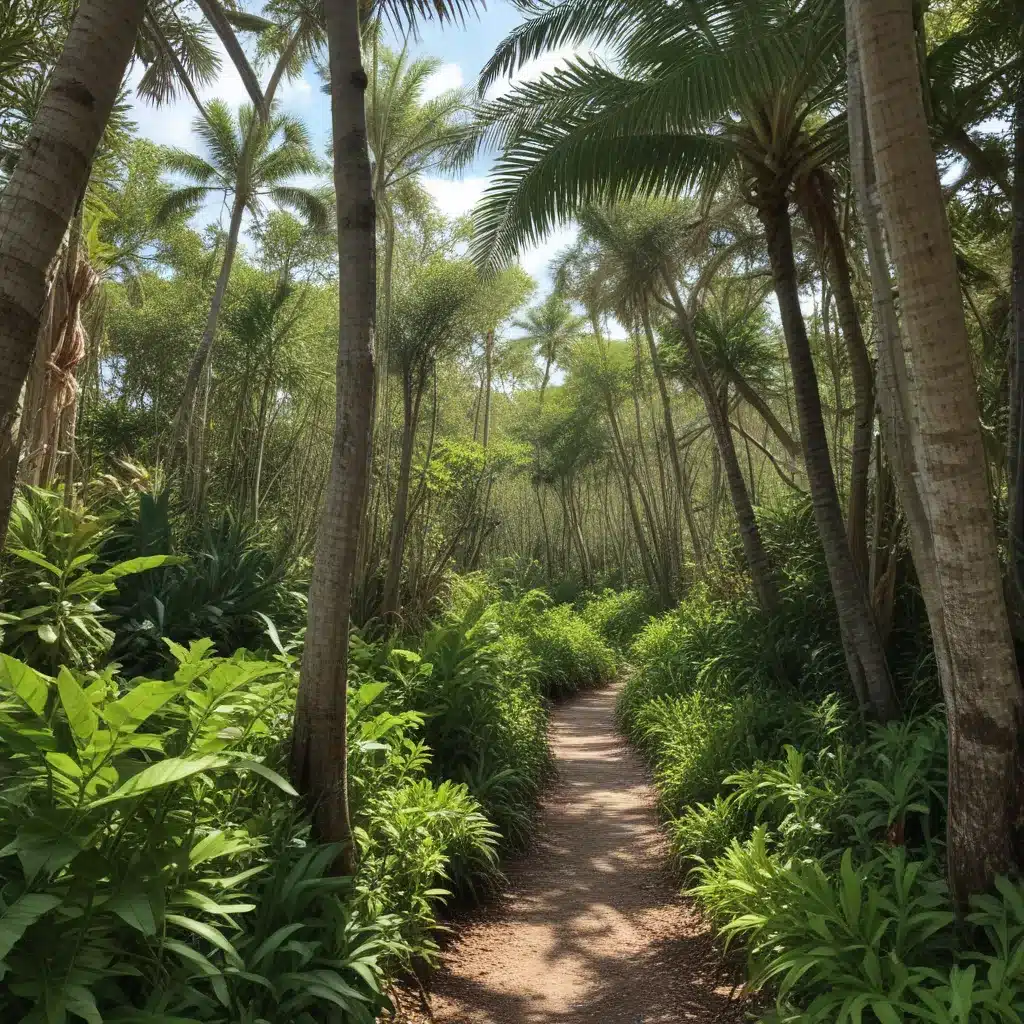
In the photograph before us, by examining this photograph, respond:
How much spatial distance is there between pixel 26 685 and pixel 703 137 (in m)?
5.04

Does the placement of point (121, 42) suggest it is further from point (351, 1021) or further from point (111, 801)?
point (351, 1021)

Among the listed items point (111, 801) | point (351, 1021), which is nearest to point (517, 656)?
point (351, 1021)

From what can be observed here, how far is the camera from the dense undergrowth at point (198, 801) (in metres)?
1.79

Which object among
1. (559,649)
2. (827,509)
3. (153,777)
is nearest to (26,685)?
(153,777)

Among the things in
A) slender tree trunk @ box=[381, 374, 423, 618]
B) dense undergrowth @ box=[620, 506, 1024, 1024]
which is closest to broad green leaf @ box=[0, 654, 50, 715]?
dense undergrowth @ box=[620, 506, 1024, 1024]

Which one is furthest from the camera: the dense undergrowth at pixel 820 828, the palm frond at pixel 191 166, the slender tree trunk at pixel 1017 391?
the palm frond at pixel 191 166

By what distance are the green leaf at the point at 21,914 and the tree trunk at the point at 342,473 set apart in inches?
47.5

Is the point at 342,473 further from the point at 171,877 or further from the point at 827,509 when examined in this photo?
the point at 827,509

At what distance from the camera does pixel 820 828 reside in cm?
321

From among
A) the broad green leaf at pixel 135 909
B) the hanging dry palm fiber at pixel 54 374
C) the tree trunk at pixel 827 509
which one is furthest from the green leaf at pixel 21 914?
the tree trunk at pixel 827 509

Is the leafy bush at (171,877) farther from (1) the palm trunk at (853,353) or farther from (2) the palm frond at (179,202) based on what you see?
(2) the palm frond at (179,202)

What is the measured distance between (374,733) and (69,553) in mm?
1743

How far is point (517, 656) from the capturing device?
7566mm

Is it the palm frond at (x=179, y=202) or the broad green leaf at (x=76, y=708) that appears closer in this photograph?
the broad green leaf at (x=76, y=708)
